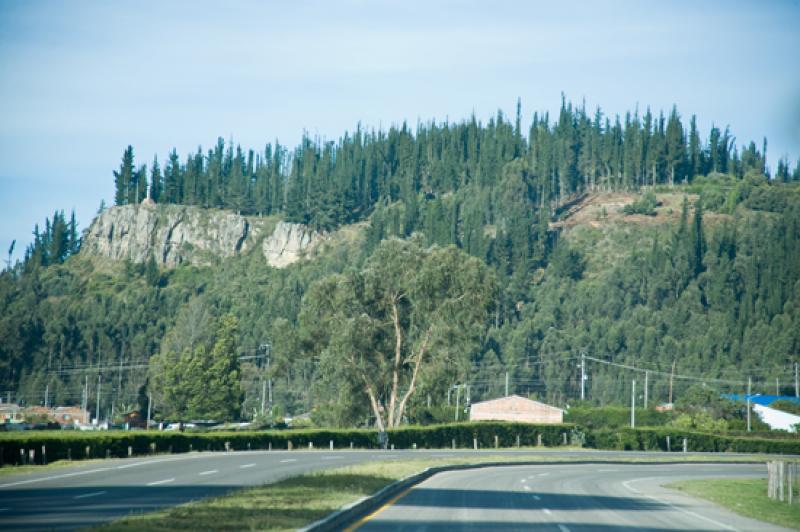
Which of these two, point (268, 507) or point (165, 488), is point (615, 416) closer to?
point (165, 488)

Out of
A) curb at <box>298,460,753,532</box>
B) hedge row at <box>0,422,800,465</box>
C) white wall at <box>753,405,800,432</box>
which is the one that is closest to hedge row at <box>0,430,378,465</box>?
hedge row at <box>0,422,800,465</box>

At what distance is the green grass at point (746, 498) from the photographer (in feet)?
85.5

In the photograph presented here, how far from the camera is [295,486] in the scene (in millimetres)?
26312

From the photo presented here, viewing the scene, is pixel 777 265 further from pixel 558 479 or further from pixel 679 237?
pixel 558 479

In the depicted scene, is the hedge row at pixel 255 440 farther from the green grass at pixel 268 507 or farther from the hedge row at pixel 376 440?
the green grass at pixel 268 507

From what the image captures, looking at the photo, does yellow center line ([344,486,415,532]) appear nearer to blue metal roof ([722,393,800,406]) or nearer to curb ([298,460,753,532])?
curb ([298,460,753,532])

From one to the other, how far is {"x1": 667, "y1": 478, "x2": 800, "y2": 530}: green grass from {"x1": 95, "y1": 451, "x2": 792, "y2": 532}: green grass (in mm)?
10791

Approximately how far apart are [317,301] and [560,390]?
73.4 metres

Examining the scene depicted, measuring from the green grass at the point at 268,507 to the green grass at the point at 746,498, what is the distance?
35.4 ft

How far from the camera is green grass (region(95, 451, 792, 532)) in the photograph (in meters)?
17.1

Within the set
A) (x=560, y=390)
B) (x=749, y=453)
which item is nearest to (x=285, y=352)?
(x=749, y=453)

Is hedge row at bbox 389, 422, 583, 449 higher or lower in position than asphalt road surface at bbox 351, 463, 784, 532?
lower

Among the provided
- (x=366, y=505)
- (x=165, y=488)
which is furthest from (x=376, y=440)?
(x=366, y=505)

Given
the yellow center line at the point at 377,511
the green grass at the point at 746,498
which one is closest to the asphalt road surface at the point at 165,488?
the yellow center line at the point at 377,511
